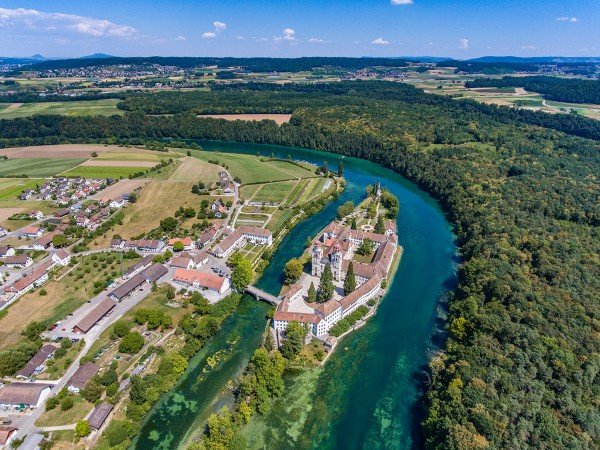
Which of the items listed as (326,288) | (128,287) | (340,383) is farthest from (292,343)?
(128,287)

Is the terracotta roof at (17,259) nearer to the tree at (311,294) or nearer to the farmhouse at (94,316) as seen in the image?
the farmhouse at (94,316)

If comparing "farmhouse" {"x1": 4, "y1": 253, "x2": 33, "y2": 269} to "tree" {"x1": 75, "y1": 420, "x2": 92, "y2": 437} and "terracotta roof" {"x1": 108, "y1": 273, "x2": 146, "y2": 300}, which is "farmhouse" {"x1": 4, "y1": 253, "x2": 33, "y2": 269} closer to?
"terracotta roof" {"x1": 108, "y1": 273, "x2": 146, "y2": 300}

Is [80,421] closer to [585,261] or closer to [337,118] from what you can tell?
[585,261]

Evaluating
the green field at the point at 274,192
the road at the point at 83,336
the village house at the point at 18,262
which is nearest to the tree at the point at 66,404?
the road at the point at 83,336

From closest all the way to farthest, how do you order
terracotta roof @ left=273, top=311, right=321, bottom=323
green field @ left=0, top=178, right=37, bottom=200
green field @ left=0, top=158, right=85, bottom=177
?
terracotta roof @ left=273, top=311, right=321, bottom=323
green field @ left=0, top=178, right=37, bottom=200
green field @ left=0, top=158, right=85, bottom=177

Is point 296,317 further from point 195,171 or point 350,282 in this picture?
point 195,171

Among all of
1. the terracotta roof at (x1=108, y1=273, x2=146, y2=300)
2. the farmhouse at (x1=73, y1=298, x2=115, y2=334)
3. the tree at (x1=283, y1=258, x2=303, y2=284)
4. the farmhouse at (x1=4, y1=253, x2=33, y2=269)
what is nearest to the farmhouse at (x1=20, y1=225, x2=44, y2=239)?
the farmhouse at (x1=4, y1=253, x2=33, y2=269)
